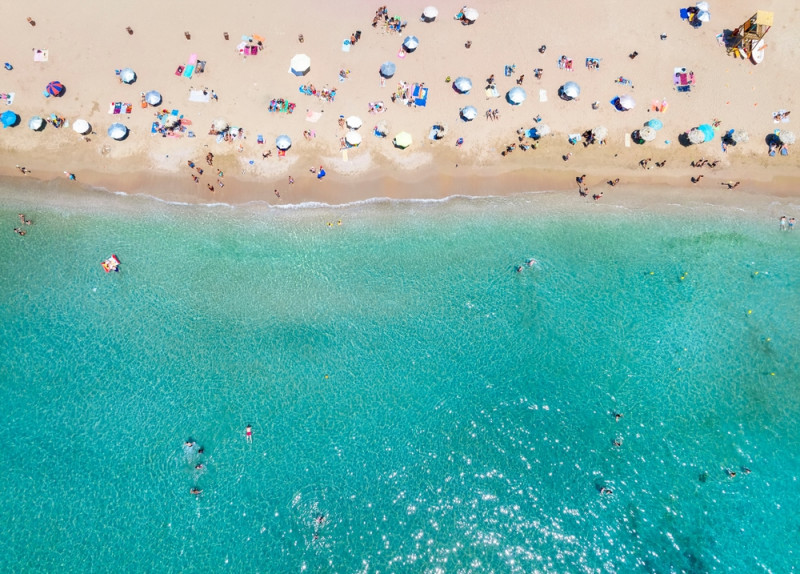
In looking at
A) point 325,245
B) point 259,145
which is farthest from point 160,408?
→ point 259,145

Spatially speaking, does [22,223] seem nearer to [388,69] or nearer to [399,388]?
[388,69]

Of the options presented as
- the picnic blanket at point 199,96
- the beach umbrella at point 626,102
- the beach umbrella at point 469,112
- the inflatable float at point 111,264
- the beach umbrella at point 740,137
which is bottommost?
the inflatable float at point 111,264

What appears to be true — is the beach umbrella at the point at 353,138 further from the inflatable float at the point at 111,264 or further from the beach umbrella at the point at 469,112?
the inflatable float at the point at 111,264

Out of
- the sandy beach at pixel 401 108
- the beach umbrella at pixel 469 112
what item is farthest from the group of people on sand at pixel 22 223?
the beach umbrella at pixel 469 112

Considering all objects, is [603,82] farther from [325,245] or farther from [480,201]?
[325,245]

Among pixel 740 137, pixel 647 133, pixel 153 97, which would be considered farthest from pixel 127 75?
pixel 740 137

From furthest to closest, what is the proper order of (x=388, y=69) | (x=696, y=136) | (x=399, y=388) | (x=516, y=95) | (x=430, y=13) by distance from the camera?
(x=430, y=13)
(x=388, y=69)
(x=516, y=95)
(x=696, y=136)
(x=399, y=388)

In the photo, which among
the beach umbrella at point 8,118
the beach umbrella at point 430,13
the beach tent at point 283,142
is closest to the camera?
the beach tent at point 283,142
